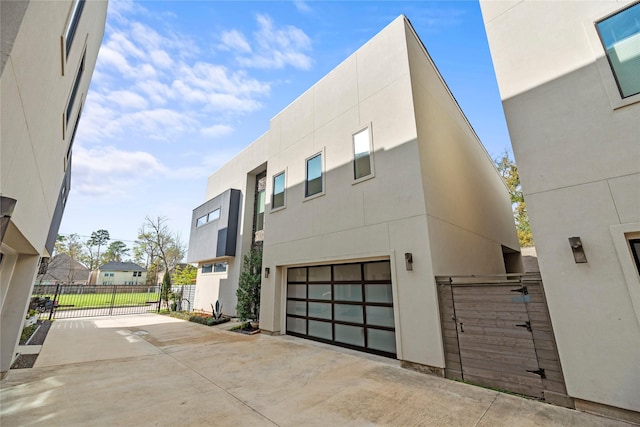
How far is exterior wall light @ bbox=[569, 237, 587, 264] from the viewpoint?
3.82 meters

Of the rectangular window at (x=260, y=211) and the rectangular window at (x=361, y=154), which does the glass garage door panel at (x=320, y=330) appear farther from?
the rectangular window at (x=260, y=211)

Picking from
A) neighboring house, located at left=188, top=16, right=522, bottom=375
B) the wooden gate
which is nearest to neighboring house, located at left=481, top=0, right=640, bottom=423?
the wooden gate

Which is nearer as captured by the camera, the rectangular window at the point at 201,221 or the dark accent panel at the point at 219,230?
the dark accent panel at the point at 219,230

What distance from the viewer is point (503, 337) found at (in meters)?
4.58

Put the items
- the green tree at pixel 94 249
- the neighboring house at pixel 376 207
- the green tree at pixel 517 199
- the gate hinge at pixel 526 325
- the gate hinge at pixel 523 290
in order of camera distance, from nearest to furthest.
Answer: the gate hinge at pixel 526 325 → the gate hinge at pixel 523 290 → the neighboring house at pixel 376 207 → the green tree at pixel 517 199 → the green tree at pixel 94 249

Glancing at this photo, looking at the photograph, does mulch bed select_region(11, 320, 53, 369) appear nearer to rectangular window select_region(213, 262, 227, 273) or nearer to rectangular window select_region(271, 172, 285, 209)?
rectangular window select_region(213, 262, 227, 273)

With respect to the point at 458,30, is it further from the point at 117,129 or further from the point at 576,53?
the point at 117,129

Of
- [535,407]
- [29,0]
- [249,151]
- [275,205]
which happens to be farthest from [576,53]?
[249,151]

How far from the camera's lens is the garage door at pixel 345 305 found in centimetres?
648

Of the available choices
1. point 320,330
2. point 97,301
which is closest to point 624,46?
point 320,330

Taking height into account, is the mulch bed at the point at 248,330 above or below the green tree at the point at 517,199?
below

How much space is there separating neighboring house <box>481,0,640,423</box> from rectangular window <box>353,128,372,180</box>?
3191 mm

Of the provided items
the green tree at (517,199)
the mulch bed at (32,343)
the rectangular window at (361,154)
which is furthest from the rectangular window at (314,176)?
the green tree at (517,199)

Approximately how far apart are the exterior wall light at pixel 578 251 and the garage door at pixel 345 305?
11.2 ft
